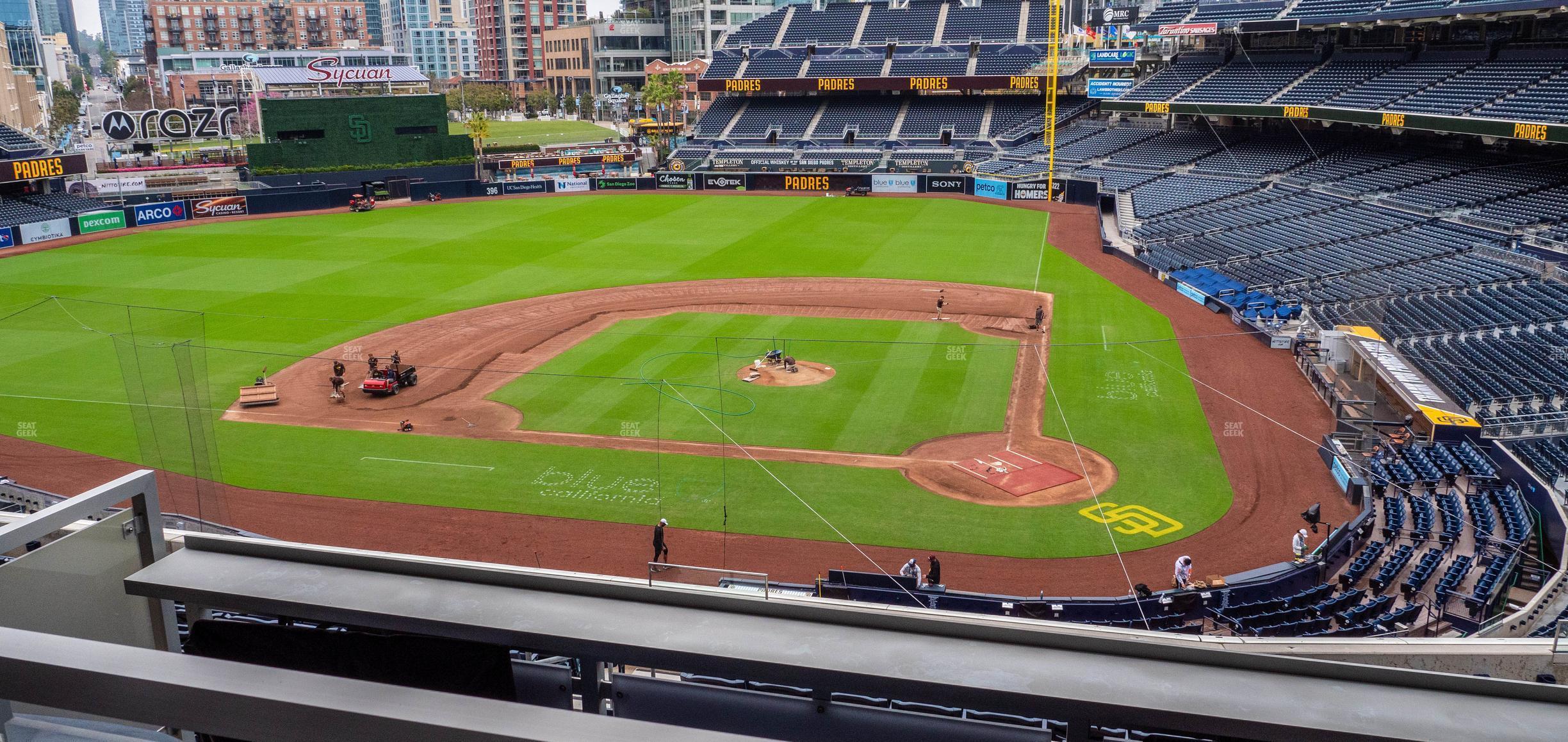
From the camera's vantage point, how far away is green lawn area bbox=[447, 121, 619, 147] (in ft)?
396

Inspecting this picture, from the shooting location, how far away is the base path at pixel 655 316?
2447 centimetres

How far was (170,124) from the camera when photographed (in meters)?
69.2

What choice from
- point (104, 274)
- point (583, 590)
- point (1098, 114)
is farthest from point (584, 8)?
point (583, 590)

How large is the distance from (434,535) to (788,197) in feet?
174

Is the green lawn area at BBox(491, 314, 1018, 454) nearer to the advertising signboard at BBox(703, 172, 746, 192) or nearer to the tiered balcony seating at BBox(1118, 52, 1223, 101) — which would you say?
the tiered balcony seating at BBox(1118, 52, 1223, 101)

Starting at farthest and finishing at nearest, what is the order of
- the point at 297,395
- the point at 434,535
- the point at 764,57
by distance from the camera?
the point at 764,57, the point at 297,395, the point at 434,535

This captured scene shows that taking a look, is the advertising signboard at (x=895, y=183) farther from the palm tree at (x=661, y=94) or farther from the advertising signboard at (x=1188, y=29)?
the palm tree at (x=661, y=94)

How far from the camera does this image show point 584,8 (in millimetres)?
199875

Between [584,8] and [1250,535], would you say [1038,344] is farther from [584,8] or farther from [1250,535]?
[584,8]

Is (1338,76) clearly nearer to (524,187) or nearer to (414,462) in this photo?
(414,462)

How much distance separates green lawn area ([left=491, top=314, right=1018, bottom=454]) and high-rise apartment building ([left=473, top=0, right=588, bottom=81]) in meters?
161

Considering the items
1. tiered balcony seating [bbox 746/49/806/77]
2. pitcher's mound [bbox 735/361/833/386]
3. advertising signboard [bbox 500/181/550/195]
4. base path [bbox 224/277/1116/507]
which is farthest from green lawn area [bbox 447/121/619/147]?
pitcher's mound [bbox 735/361/833/386]

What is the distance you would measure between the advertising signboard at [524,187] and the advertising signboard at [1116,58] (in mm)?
40591

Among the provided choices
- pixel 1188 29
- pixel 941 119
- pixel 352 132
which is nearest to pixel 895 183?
pixel 941 119
